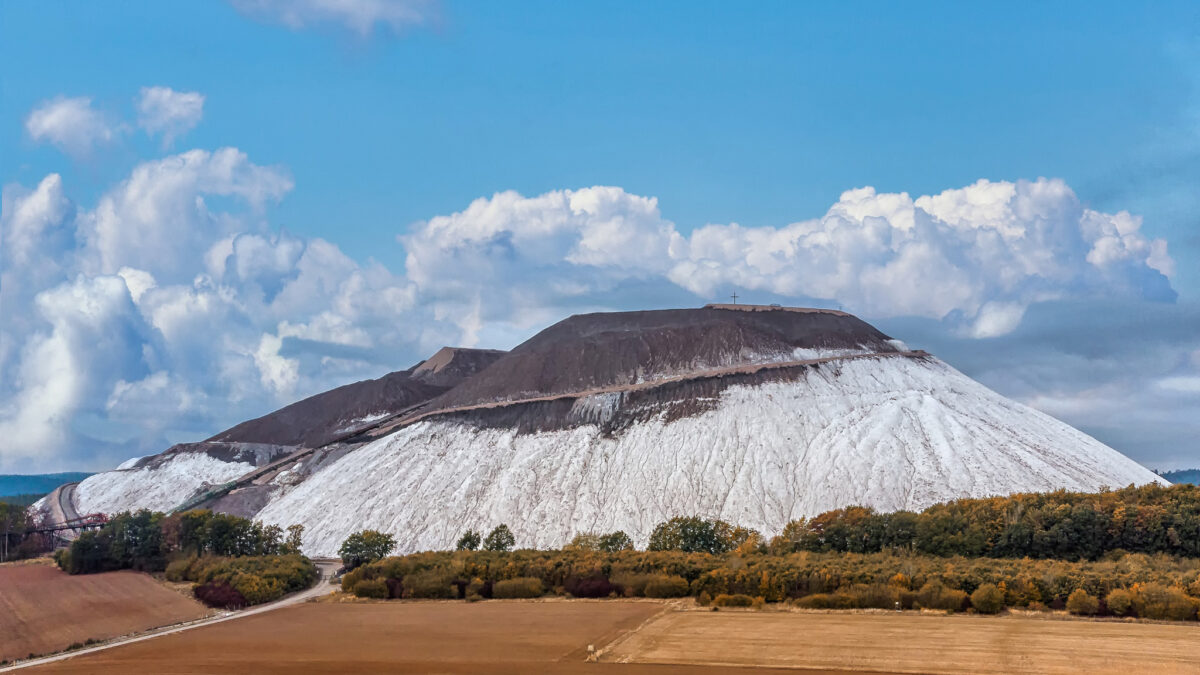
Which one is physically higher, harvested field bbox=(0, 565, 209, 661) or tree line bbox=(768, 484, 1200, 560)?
tree line bbox=(768, 484, 1200, 560)

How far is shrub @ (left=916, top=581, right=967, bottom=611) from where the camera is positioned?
5031cm

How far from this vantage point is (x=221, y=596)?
2574 inches

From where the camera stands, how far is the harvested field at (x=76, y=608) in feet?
178

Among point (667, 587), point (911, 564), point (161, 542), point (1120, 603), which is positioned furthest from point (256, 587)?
point (1120, 603)

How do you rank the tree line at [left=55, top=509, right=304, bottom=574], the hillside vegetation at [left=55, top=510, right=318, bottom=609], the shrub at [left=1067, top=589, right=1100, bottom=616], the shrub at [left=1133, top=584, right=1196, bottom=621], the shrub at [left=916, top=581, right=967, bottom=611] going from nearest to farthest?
the shrub at [left=1133, top=584, right=1196, bottom=621] → the shrub at [left=1067, top=589, right=1100, bottom=616] → the shrub at [left=916, top=581, right=967, bottom=611] → the hillside vegetation at [left=55, top=510, right=318, bottom=609] → the tree line at [left=55, top=509, right=304, bottom=574]

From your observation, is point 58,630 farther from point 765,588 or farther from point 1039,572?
point 1039,572

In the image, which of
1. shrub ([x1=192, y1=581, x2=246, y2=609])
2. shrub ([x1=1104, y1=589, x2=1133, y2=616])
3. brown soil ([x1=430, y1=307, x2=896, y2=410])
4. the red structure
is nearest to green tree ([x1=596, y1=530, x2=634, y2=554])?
shrub ([x1=192, y1=581, x2=246, y2=609])

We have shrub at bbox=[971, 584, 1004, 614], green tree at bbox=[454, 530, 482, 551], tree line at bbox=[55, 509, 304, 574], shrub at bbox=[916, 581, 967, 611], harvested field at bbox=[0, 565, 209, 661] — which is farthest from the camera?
green tree at bbox=[454, 530, 482, 551]

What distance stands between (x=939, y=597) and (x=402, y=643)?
2525cm

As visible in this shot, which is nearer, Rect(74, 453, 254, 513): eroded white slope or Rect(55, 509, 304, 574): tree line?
Rect(55, 509, 304, 574): tree line

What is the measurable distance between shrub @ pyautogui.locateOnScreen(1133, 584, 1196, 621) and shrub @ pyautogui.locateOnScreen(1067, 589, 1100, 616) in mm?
1654

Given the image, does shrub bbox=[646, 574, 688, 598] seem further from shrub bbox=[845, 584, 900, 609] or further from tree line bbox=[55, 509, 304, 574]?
tree line bbox=[55, 509, 304, 574]

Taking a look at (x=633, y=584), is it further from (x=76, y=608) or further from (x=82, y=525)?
(x=82, y=525)

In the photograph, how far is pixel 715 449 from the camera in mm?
90438
